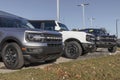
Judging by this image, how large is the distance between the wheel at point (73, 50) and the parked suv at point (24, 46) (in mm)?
3229

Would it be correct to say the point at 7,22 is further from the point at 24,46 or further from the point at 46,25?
the point at 46,25

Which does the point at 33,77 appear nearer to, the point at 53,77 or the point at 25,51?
the point at 53,77

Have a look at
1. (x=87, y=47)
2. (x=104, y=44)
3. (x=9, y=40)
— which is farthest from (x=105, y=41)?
(x=9, y=40)

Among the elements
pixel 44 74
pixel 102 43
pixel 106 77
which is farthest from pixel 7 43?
pixel 102 43

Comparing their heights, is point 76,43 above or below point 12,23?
below

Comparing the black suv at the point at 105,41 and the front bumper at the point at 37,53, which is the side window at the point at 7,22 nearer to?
the front bumper at the point at 37,53

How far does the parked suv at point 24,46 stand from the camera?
972cm

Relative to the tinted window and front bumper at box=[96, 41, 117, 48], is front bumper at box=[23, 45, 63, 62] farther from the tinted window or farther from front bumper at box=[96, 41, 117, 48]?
front bumper at box=[96, 41, 117, 48]

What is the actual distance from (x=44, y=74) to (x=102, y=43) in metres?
10.6

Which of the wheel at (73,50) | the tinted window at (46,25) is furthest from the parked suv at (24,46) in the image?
the tinted window at (46,25)

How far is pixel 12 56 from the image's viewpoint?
32.5 ft

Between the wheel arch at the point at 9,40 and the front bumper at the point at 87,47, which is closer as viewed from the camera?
the wheel arch at the point at 9,40

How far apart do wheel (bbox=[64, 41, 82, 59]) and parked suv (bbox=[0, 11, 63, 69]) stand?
127 inches

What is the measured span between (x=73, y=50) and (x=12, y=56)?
15.3ft
